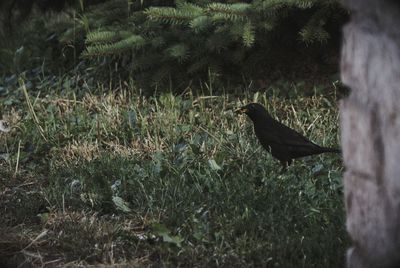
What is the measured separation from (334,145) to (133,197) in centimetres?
152

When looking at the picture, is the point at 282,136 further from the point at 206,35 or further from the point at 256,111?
the point at 206,35

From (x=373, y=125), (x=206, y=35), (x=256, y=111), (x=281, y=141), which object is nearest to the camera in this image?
(x=373, y=125)

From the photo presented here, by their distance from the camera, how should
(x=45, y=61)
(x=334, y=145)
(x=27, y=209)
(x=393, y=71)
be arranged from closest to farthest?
(x=393, y=71) < (x=27, y=209) < (x=334, y=145) < (x=45, y=61)

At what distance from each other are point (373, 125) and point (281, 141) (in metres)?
2.02

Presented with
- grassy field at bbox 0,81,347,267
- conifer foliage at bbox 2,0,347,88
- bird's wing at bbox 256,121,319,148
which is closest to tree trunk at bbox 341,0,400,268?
grassy field at bbox 0,81,347,267

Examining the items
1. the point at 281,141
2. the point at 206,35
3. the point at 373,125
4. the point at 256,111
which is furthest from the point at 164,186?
the point at 206,35

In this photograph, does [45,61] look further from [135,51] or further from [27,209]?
[27,209]

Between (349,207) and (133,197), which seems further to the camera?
(133,197)

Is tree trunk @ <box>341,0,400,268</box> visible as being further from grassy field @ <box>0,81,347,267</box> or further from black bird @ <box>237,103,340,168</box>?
black bird @ <box>237,103,340,168</box>

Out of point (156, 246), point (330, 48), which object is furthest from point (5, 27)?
point (156, 246)

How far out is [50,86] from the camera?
709cm

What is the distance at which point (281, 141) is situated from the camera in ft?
15.6

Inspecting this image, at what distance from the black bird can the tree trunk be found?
1.65 metres

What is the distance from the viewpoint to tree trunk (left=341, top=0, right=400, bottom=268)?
2.67m
